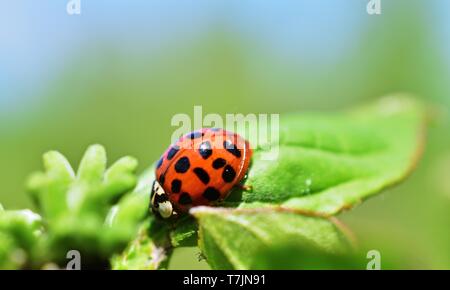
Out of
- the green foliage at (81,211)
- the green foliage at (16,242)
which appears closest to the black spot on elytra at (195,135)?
the green foliage at (81,211)

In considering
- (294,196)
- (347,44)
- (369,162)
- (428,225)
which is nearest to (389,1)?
(347,44)

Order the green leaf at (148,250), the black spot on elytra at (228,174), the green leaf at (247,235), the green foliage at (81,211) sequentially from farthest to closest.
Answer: the black spot on elytra at (228,174)
the green leaf at (148,250)
the green leaf at (247,235)
the green foliage at (81,211)

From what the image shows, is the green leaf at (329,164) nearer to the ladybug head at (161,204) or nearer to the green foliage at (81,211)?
the ladybug head at (161,204)

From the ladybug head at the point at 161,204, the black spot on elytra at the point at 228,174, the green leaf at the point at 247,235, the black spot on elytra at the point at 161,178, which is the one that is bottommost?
the ladybug head at the point at 161,204

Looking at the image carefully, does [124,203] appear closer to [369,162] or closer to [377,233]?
[377,233]

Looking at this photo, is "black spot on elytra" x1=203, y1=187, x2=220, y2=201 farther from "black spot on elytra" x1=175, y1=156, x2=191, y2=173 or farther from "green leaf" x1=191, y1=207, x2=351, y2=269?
"green leaf" x1=191, y1=207, x2=351, y2=269

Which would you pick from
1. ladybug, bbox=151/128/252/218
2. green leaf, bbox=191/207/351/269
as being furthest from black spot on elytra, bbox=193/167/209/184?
green leaf, bbox=191/207/351/269
